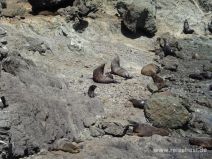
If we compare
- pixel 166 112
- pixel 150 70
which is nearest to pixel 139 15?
pixel 150 70

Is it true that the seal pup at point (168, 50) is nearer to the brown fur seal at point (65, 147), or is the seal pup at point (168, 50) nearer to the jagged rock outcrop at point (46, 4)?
the jagged rock outcrop at point (46, 4)

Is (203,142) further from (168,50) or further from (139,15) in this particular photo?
(139,15)

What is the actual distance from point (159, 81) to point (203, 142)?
9.25 ft

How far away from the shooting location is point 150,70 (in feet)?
39.6

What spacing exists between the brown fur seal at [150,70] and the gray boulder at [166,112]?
2.28 m

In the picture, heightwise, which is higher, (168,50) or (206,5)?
(206,5)

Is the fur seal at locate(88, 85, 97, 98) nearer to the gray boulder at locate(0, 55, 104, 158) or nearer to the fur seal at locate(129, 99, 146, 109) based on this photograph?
the gray boulder at locate(0, 55, 104, 158)

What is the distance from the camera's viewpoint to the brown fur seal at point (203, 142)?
351 inches

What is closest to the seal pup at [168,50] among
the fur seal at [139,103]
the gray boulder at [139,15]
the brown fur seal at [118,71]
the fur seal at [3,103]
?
the gray boulder at [139,15]

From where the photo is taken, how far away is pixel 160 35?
47.5 feet

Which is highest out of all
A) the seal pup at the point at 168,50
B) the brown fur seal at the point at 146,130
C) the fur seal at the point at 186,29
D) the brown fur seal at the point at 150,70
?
the fur seal at the point at 186,29

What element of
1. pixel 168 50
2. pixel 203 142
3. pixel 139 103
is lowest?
pixel 203 142

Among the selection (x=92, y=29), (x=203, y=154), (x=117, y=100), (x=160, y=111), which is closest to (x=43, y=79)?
(x=117, y=100)

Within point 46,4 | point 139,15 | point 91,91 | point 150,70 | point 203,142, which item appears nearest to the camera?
point 203,142
